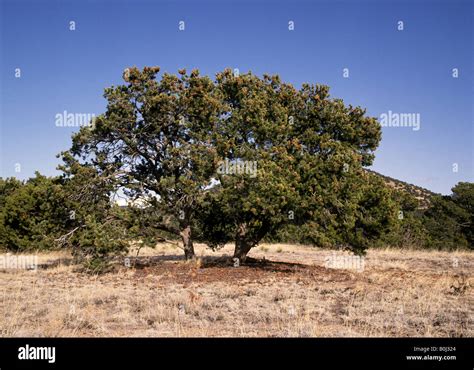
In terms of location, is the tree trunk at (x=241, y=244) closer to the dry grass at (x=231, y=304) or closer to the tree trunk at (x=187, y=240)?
the dry grass at (x=231, y=304)

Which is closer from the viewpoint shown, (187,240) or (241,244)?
(187,240)

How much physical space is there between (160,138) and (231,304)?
36.9ft

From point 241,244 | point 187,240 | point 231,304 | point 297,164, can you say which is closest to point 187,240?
point 187,240

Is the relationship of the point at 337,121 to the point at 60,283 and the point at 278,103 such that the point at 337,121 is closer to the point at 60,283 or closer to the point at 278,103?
the point at 278,103

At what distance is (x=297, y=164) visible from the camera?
18.9 metres

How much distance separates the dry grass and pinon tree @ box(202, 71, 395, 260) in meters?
2.36

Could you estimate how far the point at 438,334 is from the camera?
8.70 meters

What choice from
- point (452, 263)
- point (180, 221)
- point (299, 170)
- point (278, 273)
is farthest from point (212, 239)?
point (452, 263)

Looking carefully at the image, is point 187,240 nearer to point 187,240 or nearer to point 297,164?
point 187,240

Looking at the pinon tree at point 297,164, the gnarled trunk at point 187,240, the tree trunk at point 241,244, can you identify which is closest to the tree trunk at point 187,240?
the gnarled trunk at point 187,240

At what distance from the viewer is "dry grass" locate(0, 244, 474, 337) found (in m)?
9.02

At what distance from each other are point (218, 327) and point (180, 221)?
12.5 meters

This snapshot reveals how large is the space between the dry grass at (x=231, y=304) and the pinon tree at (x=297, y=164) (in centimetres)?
236

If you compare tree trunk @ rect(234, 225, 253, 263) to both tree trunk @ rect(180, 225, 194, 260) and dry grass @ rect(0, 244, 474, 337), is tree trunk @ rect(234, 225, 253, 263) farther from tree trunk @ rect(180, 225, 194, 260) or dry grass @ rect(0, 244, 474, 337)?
tree trunk @ rect(180, 225, 194, 260)
